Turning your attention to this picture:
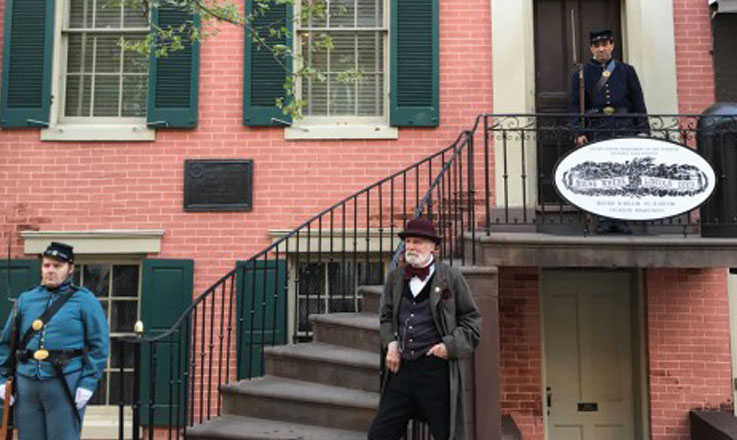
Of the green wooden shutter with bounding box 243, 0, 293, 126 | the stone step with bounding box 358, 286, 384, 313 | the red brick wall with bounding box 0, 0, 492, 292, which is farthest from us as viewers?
the green wooden shutter with bounding box 243, 0, 293, 126

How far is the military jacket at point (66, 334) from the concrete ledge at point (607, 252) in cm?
308

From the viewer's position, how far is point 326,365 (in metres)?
5.53

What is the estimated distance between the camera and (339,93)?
24.8 ft

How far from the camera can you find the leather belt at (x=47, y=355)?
4445 millimetres

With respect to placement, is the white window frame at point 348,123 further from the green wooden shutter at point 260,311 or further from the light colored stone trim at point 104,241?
the light colored stone trim at point 104,241

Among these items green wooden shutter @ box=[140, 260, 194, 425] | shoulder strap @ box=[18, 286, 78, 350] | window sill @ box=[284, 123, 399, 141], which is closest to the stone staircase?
shoulder strap @ box=[18, 286, 78, 350]

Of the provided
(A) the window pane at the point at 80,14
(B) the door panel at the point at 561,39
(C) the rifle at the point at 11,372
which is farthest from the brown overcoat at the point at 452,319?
(A) the window pane at the point at 80,14

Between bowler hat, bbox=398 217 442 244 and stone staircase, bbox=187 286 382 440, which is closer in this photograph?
bowler hat, bbox=398 217 442 244

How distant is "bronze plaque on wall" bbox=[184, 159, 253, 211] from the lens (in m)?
7.12

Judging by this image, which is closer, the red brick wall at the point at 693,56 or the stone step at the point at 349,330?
the stone step at the point at 349,330

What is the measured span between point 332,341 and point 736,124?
13.7ft

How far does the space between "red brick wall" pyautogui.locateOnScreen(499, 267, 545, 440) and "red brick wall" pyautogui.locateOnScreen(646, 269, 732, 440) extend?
122cm

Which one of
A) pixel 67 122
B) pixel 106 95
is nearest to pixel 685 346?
pixel 106 95

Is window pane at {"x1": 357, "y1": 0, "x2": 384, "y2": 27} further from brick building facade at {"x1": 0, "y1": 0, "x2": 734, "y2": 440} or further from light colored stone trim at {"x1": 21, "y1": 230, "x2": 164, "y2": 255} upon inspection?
light colored stone trim at {"x1": 21, "y1": 230, "x2": 164, "y2": 255}
